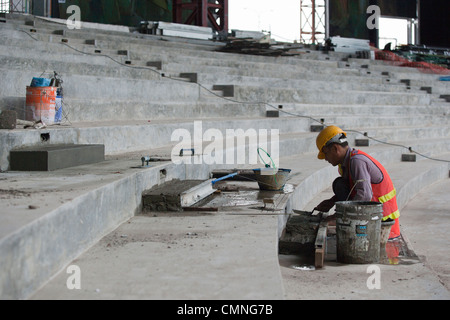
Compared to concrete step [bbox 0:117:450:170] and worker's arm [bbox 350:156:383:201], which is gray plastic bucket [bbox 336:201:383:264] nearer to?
worker's arm [bbox 350:156:383:201]

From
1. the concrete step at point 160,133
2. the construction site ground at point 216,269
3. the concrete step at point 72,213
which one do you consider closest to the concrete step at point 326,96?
the concrete step at point 160,133

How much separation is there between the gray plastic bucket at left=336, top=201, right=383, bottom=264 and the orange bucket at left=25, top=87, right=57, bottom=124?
2.75m

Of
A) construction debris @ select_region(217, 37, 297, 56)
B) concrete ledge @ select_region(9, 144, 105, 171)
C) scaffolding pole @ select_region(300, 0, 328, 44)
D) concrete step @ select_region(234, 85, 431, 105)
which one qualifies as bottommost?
concrete ledge @ select_region(9, 144, 105, 171)

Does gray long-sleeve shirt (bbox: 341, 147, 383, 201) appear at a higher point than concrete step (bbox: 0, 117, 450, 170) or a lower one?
lower

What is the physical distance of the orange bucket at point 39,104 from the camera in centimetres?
517

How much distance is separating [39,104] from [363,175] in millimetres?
2847

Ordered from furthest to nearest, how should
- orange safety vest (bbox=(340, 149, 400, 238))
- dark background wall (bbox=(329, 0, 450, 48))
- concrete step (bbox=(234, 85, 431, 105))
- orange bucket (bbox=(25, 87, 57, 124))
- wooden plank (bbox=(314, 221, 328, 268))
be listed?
dark background wall (bbox=(329, 0, 450, 48))
concrete step (bbox=(234, 85, 431, 105))
orange bucket (bbox=(25, 87, 57, 124))
orange safety vest (bbox=(340, 149, 400, 238))
wooden plank (bbox=(314, 221, 328, 268))

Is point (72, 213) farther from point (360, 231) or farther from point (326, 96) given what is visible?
point (326, 96)

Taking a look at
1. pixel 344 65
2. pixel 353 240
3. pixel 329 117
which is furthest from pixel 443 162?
pixel 344 65

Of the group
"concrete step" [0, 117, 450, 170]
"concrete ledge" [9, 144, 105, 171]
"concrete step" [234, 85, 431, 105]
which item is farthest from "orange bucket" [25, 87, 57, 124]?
"concrete step" [234, 85, 431, 105]

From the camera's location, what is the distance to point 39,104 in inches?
203

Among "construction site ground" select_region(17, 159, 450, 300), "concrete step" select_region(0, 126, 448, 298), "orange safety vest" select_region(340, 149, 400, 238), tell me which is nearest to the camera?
"concrete step" select_region(0, 126, 448, 298)

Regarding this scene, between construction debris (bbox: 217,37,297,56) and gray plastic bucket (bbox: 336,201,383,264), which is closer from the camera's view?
gray plastic bucket (bbox: 336,201,383,264)

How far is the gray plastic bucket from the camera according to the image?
388 cm
